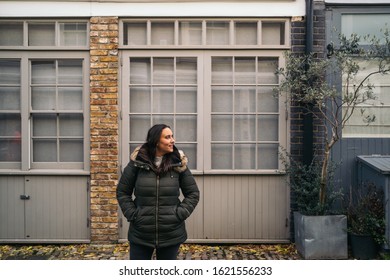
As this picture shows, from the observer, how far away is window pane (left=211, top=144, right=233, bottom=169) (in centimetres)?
741

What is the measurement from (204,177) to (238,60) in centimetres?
166

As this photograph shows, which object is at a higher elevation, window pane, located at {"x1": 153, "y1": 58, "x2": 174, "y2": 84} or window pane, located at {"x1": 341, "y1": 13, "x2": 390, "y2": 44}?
window pane, located at {"x1": 341, "y1": 13, "x2": 390, "y2": 44}

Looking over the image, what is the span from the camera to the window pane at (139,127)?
24.4ft

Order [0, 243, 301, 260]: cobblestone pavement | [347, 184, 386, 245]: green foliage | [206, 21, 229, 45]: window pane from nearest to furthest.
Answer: [347, 184, 386, 245]: green foliage < [0, 243, 301, 260]: cobblestone pavement < [206, 21, 229, 45]: window pane

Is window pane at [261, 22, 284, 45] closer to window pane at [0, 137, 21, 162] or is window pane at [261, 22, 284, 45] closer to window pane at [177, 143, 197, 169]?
window pane at [177, 143, 197, 169]

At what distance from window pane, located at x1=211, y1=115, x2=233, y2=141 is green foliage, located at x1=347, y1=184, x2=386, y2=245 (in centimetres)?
186

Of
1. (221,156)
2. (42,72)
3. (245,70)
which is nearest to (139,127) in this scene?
(221,156)

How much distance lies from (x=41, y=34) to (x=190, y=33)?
6.67 feet

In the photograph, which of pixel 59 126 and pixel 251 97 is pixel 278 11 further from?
pixel 59 126

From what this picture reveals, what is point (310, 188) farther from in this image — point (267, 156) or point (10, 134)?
point (10, 134)

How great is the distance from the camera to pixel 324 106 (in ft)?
22.2

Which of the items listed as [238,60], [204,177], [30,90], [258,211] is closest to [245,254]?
[258,211]

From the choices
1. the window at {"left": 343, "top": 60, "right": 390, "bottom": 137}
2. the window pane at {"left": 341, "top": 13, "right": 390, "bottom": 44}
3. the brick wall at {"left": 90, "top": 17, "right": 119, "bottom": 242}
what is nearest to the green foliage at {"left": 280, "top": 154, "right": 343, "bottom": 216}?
the window at {"left": 343, "top": 60, "right": 390, "bottom": 137}

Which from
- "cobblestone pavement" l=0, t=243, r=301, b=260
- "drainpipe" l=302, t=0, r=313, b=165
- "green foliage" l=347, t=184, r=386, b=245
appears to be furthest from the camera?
"drainpipe" l=302, t=0, r=313, b=165
